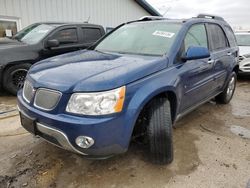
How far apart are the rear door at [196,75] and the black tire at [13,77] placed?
379cm

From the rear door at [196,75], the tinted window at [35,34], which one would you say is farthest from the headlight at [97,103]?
the tinted window at [35,34]

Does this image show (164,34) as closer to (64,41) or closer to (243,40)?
(64,41)

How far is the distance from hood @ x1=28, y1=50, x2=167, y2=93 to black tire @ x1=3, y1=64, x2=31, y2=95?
8.96 ft

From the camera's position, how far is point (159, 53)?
3.00 m

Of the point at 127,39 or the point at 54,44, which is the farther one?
the point at 54,44

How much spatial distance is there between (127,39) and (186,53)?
971 millimetres

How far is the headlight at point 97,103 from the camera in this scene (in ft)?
7.17

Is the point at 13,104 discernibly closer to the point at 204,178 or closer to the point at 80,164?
the point at 80,164

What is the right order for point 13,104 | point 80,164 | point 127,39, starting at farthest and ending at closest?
1. point 13,104
2. point 127,39
3. point 80,164

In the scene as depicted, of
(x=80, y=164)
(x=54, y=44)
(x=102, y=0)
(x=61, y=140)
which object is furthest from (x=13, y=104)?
(x=102, y=0)

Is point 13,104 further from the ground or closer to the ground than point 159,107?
closer to the ground

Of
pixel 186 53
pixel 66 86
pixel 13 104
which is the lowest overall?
pixel 13 104

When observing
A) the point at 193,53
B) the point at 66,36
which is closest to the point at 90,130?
the point at 193,53

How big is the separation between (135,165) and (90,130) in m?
1.03
